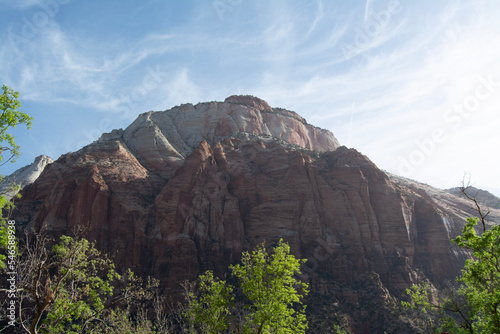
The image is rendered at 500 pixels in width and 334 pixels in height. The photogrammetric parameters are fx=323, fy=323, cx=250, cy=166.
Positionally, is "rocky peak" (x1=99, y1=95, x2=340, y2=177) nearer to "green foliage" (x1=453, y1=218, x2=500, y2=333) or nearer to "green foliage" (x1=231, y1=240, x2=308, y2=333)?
"green foliage" (x1=231, y1=240, x2=308, y2=333)

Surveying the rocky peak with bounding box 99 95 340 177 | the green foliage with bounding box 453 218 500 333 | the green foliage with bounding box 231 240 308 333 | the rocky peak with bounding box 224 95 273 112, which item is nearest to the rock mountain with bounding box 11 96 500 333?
the rocky peak with bounding box 99 95 340 177

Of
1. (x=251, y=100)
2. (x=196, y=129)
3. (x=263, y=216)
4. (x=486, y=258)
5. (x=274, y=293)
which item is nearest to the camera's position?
(x=486, y=258)

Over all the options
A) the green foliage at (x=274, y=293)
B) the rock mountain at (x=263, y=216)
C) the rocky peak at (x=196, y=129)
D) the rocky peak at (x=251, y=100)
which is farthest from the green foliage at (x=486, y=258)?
the rocky peak at (x=251, y=100)

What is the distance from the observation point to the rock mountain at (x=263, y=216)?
189ft

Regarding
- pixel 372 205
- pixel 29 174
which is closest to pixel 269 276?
pixel 372 205

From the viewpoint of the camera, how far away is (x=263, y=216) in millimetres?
67688

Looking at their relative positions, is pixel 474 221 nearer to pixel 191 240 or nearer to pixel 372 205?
pixel 191 240

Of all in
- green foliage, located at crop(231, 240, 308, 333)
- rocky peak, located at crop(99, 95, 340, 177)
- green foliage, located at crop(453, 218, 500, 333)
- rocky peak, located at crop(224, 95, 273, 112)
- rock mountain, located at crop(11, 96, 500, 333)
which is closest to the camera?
green foliage, located at crop(453, 218, 500, 333)

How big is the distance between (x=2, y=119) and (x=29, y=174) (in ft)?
446

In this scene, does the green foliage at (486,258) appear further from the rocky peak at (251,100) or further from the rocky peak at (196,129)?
the rocky peak at (251,100)

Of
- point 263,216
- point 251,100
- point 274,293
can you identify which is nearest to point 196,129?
point 251,100

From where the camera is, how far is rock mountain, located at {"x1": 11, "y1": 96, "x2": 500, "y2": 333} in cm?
5772

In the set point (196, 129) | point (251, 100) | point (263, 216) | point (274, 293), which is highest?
point (251, 100)

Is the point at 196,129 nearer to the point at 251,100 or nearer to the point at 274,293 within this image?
the point at 251,100
